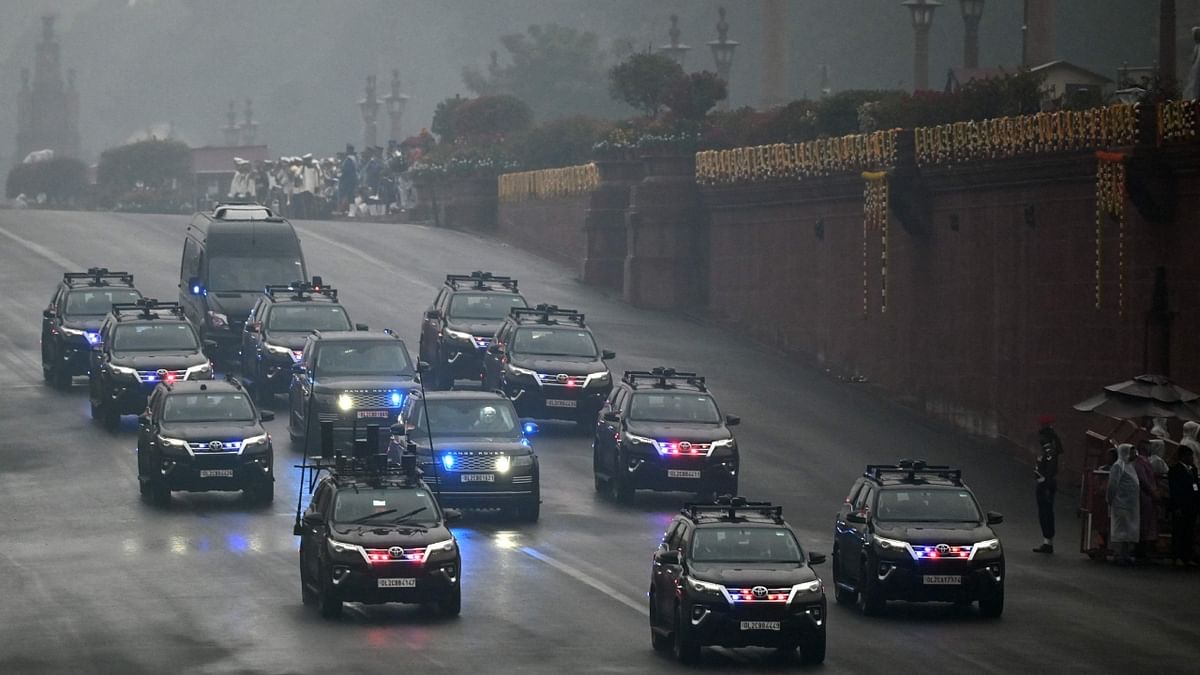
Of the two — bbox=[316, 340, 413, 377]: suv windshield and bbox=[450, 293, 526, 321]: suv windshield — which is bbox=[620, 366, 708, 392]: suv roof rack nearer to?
bbox=[316, 340, 413, 377]: suv windshield

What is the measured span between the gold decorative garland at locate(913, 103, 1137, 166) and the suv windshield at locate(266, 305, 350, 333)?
12870 millimetres

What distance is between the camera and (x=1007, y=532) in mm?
34406

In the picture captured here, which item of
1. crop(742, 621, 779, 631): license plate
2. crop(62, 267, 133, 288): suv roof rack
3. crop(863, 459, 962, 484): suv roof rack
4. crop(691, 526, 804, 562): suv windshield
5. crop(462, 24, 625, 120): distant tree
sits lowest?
crop(742, 621, 779, 631): license plate

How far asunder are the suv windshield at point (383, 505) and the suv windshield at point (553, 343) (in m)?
15.2

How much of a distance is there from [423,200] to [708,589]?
189ft

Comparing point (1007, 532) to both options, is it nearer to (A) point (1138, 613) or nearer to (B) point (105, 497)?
(A) point (1138, 613)

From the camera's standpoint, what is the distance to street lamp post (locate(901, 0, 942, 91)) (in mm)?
59781

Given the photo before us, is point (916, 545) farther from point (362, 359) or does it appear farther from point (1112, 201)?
point (362, 359)

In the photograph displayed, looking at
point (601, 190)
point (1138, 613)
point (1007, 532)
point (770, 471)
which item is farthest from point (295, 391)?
point (601, 190)

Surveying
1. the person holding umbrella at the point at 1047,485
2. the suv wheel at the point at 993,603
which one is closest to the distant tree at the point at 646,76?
the person holding umbrella at the point at 1047,485

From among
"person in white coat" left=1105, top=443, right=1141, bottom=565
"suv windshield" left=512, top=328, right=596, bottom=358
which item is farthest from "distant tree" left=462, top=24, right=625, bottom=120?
"person in white coat" left=1105, top=443, right=1141, bottom=565

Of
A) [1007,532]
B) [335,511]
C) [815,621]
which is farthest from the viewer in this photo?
[1007,532]

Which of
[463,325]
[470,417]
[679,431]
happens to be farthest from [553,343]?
[470,417]

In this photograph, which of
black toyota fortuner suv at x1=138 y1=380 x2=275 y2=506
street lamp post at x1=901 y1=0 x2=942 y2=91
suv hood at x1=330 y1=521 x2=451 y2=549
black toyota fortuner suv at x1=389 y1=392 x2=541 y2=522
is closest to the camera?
suv hood at x1=330 y1=521 x2=451 y2=549
